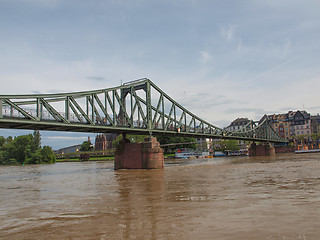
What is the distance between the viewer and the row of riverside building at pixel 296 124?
131375 millimetres

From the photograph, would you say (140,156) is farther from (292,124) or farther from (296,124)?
(292,124)

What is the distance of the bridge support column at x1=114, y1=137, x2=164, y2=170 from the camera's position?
140 ft

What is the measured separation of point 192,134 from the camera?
61750mm

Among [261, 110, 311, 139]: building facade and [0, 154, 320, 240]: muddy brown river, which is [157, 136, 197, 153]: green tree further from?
[0, 154, 320, 240]: muddy brown river

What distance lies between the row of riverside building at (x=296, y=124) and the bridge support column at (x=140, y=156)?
97.7m

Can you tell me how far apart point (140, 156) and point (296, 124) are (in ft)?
382

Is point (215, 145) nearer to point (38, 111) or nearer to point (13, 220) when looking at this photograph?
point (38, 111)

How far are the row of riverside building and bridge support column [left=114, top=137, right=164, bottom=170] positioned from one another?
97.7m

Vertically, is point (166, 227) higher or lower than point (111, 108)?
lower

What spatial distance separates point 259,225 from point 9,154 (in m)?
122

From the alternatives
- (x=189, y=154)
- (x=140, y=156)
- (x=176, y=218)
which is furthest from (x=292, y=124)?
(x=176, y=218)

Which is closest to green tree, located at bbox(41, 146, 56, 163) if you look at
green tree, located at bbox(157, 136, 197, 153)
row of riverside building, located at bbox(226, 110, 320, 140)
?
green tree, located at bbox(157, 136, 197, 153)

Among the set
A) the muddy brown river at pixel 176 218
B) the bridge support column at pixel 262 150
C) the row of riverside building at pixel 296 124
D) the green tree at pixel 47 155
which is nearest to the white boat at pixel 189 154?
the bridge support column at pixel 262 150

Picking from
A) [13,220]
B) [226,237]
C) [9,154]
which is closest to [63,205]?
[13,220]
